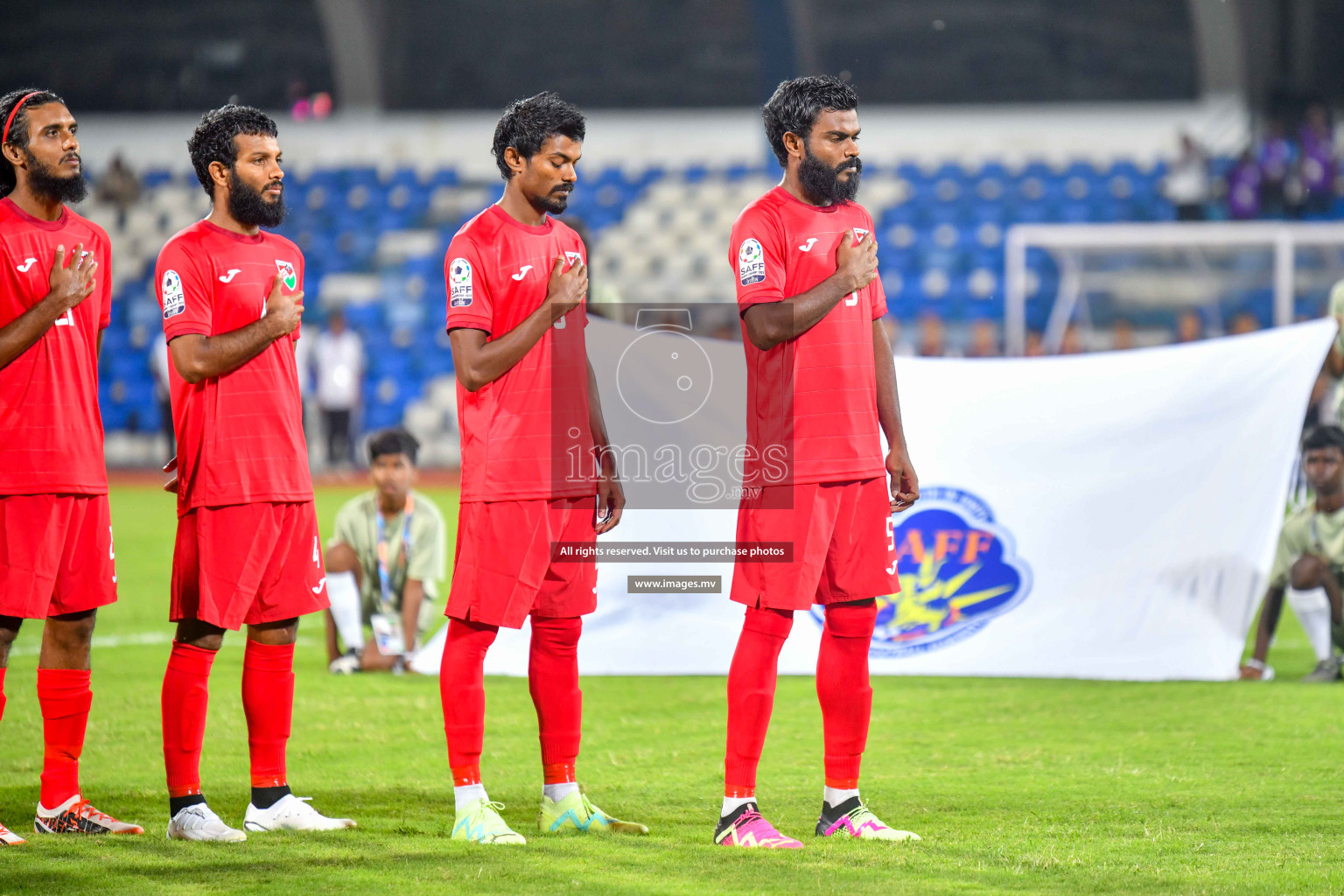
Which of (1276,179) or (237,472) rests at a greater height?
(1276,179)

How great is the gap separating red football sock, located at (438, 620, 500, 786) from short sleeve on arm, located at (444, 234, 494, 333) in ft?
2.78

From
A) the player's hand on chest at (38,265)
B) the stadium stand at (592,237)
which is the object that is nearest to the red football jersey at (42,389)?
the player's hand on chest at (38,265)

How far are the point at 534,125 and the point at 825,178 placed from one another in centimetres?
84

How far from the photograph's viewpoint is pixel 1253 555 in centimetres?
674

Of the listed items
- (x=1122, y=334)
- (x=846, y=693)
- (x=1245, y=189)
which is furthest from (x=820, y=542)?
(x=1245, y=189)

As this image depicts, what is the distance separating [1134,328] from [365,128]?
13.0 m

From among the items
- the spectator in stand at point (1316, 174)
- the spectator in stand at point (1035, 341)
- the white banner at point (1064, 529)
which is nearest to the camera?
the white banner at point (1064, 529)

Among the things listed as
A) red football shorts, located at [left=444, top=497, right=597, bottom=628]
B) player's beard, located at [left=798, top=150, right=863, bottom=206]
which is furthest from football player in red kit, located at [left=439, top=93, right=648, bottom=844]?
player's beard, located at [left=798, top=150, right=863, bottom=206]

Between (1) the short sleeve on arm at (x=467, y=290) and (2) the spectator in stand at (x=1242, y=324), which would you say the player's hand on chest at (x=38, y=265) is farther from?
(2) the spectator in stand at (x=1242, y=324)

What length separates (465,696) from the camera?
4.11m

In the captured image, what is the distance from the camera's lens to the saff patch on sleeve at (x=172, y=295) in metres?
4.14

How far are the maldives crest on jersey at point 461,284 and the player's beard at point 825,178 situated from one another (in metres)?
0.97

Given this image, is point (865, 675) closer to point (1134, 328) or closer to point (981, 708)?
point (981, 708)

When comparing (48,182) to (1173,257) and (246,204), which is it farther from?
(1173,257)
